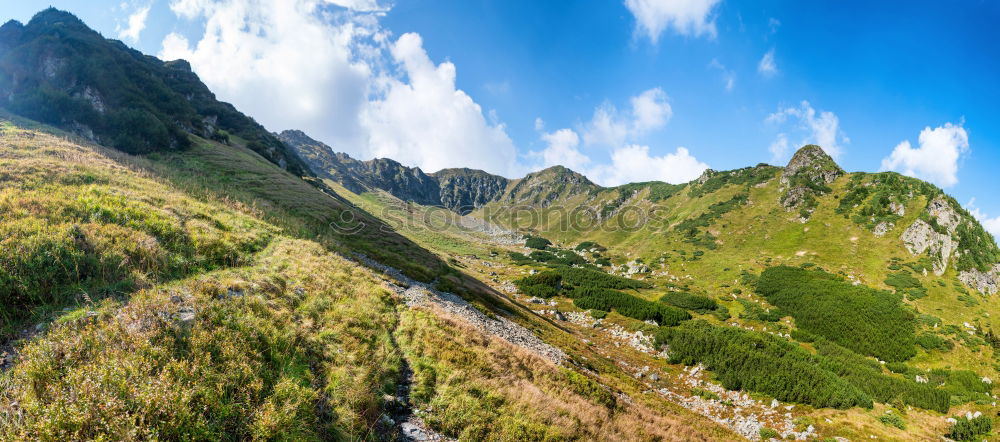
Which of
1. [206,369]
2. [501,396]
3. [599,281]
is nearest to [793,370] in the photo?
[501,396]

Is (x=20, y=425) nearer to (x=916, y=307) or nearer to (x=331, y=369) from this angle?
(x=331, y=369)

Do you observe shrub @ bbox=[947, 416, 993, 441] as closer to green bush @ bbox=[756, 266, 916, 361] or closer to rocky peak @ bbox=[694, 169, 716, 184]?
green bush @ bbox=[756, 266, 916, 361]

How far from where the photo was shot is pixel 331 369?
9664 mm

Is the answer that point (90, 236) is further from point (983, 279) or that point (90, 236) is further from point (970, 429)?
point (983, 279)

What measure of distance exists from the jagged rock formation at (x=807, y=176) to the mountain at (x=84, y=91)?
114m

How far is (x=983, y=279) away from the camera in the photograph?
132 feet

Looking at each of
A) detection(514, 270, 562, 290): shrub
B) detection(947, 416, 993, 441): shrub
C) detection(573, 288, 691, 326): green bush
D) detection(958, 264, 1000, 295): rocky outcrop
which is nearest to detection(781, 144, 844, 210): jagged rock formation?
detection(958, 264, 1000, 295): rocky outcrop

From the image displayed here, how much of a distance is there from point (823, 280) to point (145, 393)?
65.5 meters

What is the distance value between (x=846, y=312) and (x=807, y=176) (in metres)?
52.2

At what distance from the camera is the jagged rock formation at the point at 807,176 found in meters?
Result: 71.2

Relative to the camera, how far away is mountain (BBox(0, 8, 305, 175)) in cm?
4303

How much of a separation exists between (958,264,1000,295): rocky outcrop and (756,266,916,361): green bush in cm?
948

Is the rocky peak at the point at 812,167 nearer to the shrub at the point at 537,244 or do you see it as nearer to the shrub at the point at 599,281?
the shrub at the point at 599,281

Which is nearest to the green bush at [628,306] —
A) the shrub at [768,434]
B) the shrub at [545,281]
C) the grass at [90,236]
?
the shrub at [545,281]
